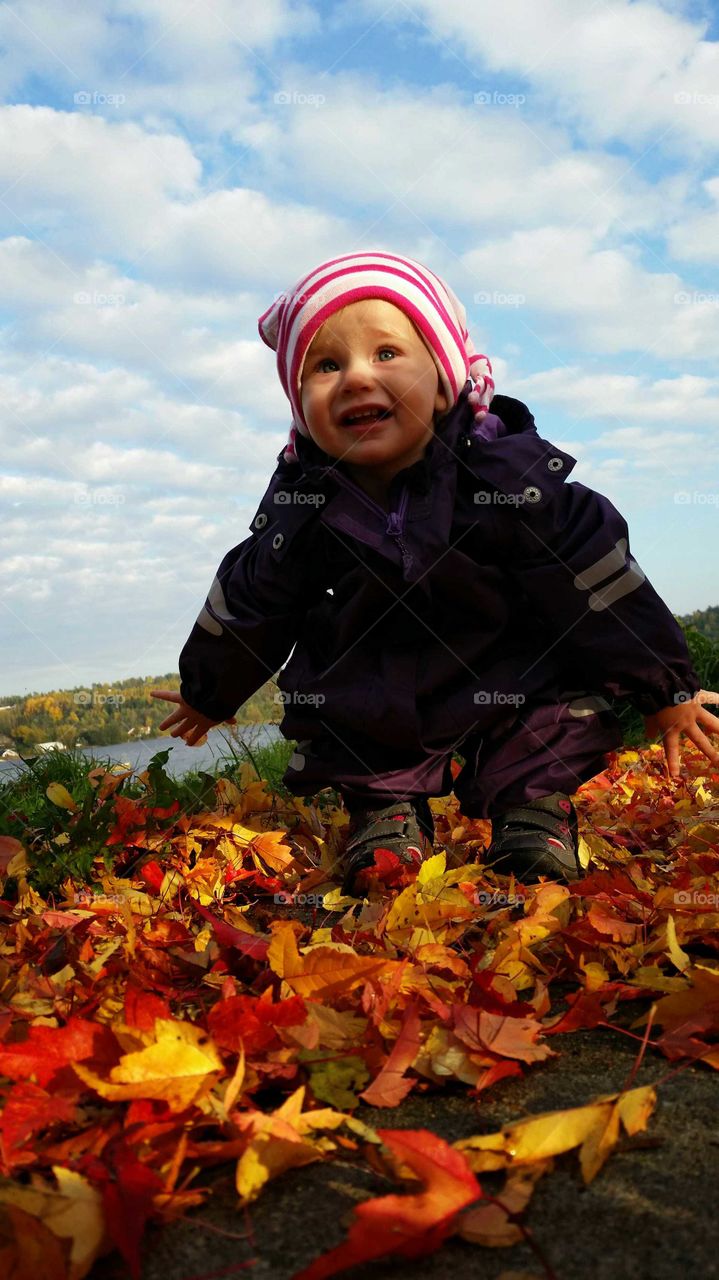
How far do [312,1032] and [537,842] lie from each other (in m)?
1.29

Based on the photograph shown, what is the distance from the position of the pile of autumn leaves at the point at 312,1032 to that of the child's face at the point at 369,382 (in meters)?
1.12

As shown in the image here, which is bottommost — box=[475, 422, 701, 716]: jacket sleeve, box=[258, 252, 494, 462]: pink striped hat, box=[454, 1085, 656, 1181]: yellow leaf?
box=[454, 1085, 656, 1181]: yellow leaf

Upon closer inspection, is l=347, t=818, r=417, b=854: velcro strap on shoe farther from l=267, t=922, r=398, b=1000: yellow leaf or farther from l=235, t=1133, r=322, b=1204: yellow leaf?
l=235, t=1133, r=322, b=1204: yellow leaf

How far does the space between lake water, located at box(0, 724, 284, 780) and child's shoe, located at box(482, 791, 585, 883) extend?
1.39m

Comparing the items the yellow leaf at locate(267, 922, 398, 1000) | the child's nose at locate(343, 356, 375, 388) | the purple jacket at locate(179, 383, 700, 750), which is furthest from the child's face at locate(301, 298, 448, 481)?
the yellow leaf at locate(267, 922, 398, 1000)

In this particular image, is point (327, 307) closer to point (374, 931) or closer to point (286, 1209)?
point (374, 931)

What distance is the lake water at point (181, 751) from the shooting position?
13.3 feet

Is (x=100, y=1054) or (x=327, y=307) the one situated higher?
(x=327, y=307)

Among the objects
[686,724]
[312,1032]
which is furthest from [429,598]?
[312,1032]

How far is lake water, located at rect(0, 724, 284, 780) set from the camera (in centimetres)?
405

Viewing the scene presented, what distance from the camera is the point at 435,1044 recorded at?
1.41 meters

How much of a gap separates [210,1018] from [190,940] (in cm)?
69

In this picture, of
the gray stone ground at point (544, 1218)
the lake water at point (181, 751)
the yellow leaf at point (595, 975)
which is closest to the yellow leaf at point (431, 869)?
the yellow leaf at point (595, 975)

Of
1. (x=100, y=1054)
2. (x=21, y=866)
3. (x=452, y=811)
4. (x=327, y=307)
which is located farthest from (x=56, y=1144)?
(x=452, y=811)
